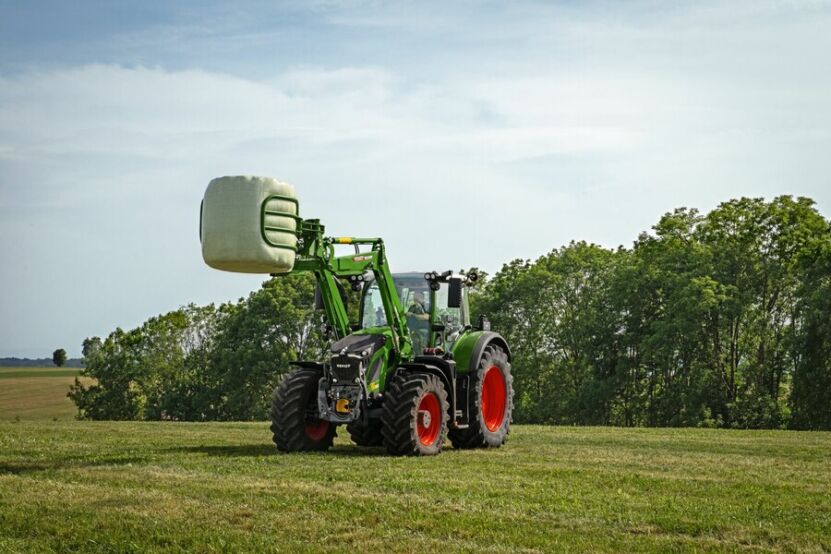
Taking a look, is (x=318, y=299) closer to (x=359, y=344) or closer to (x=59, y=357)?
(x=359, y=344)

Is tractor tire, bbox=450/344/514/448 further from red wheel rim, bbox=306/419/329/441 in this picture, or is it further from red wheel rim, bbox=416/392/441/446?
red wheel rim, bbox=306/419/329/441

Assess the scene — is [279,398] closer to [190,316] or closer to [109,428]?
[109,428]

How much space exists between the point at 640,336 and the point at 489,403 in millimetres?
33906

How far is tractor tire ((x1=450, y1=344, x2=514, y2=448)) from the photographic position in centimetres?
1814

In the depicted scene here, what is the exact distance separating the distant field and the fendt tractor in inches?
2324

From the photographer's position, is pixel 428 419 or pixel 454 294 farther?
pixel 454 294

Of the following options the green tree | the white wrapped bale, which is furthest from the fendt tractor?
the green tree

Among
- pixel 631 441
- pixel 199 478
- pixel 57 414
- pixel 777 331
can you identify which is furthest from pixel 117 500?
pixel 57 414

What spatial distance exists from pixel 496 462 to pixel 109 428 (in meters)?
13.7

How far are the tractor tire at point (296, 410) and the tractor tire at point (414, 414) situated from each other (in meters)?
1.26

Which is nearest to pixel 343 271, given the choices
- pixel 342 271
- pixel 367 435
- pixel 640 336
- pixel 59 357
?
pixel 342 271

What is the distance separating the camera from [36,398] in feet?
305

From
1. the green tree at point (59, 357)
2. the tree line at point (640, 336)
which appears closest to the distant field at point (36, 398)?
the tree line at point (640, 336)

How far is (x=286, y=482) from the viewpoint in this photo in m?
12.9
